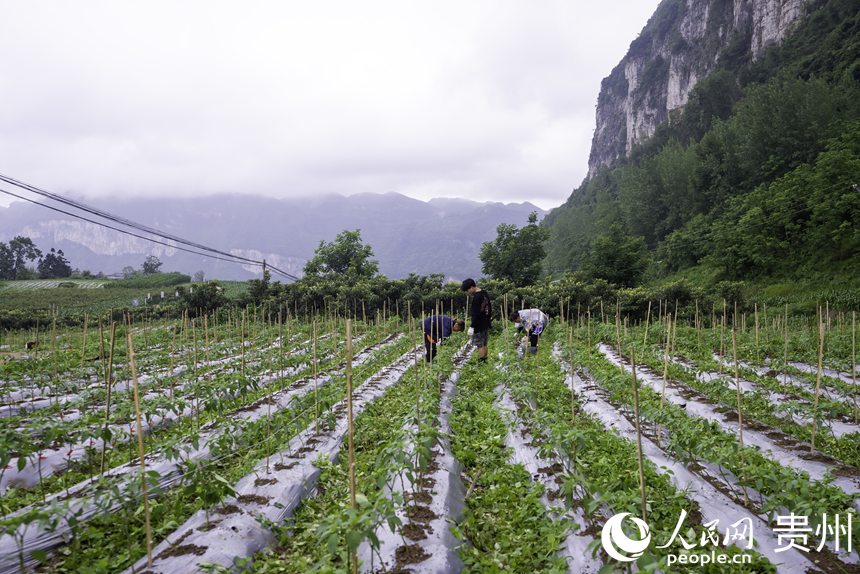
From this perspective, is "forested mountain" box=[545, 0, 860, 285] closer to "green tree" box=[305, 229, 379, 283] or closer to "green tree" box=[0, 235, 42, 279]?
"green tree" box=[305, 229, 379, 283]

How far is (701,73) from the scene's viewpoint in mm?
74625

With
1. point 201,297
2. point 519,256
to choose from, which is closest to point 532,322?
point 201,297

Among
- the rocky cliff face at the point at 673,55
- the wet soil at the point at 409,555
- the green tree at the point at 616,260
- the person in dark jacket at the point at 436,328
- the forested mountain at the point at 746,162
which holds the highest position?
the rocky cliff face at the point at 673,55

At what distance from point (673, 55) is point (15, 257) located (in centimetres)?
10833

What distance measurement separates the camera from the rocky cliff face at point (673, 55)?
205 ft

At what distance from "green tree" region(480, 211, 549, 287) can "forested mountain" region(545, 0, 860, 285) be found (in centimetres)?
375

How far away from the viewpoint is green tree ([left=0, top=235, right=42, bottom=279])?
173ft

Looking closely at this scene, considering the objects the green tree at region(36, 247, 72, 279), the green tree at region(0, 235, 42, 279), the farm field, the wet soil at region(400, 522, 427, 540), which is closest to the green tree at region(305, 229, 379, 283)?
the farm field

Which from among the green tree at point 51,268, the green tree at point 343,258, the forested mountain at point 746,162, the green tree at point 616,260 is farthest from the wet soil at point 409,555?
the green tree at point 51,268

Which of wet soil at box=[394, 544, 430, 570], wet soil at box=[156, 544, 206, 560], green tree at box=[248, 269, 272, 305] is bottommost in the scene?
wet soil at box=[394, 544, 430, 570]

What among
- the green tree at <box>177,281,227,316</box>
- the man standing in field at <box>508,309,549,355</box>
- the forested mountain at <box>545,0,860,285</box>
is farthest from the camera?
the forested mountain at <box>545,0,860,285</box>

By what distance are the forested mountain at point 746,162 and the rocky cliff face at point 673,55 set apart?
299mm

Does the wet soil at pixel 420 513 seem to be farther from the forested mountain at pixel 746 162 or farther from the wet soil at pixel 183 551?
the forested mountain at pixel 746 162

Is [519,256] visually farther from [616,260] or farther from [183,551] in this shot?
[183,551]
